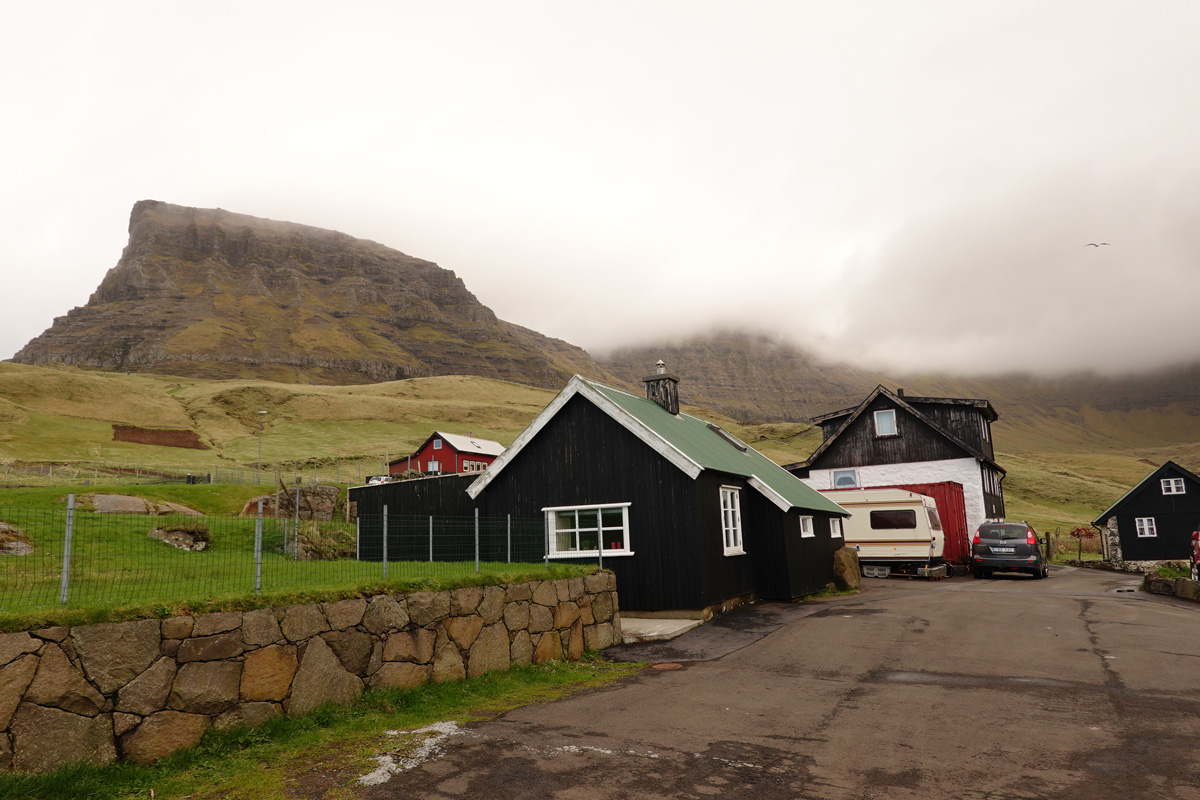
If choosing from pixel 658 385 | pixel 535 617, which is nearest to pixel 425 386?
pixel 658 385

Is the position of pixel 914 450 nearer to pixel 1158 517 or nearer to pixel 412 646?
pixel 1158 517

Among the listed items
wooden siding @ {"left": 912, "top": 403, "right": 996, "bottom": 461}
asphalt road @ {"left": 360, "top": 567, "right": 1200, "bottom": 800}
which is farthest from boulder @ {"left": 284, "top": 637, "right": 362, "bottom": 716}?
wooden siding @ {"left": 912, "top": 403, "right": 996, "bottom": 461}

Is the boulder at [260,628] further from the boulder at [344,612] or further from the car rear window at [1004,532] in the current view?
the car rear window at [1004,532]

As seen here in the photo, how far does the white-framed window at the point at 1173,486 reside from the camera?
4238 cm

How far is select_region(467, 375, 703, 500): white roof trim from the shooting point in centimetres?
1723

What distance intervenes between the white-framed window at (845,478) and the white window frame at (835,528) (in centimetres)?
1360

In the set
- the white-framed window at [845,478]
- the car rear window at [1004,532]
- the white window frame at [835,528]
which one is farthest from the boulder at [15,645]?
the white-framed window at [845,478]

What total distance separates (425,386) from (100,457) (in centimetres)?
9236

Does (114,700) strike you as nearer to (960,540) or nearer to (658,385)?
(658,385)

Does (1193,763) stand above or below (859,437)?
below

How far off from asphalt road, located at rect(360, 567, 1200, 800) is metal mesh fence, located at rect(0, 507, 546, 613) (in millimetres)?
3361

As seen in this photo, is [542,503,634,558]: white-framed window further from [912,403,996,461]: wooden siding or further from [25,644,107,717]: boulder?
[912,403,996,461]: wooden siding

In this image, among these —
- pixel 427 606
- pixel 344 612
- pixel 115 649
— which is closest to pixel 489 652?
pixel 427 606

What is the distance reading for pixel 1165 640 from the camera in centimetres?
1377
